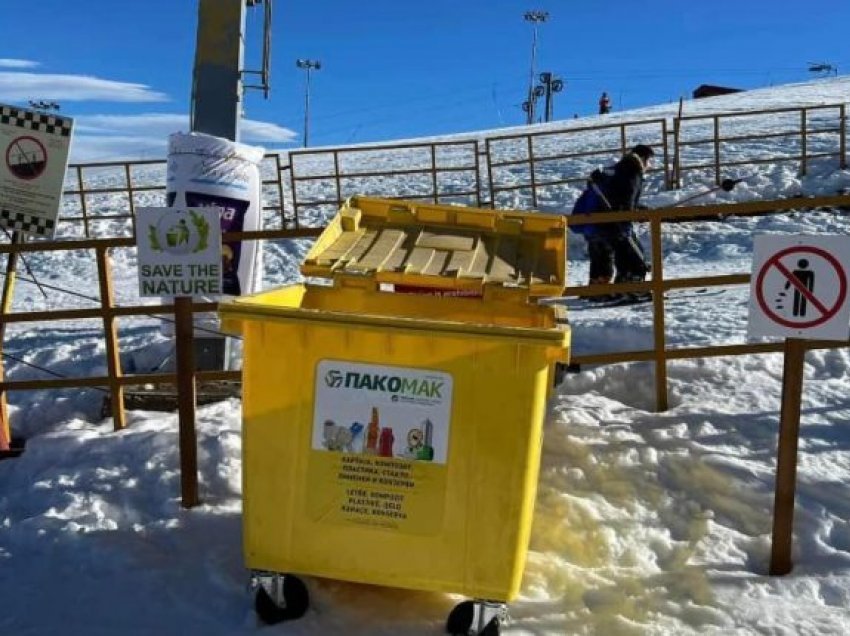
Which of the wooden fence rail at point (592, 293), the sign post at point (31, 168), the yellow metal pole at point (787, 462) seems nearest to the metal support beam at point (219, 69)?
the sign post at point (31, 168)

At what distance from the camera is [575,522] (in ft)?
13.4

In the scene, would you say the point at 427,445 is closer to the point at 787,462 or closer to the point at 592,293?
the point at 787,462

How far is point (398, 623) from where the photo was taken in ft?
10.9

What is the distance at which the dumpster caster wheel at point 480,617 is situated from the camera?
321cm

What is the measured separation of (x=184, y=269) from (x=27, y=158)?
1.68 meters

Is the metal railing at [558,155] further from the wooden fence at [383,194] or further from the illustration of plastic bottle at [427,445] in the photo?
the illustration of plastic bottle at [427,445]

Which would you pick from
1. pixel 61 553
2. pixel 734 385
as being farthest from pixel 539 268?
pixel 61 553

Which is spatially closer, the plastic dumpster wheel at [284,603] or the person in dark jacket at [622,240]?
the plastic dumpster wheel at [284,603]

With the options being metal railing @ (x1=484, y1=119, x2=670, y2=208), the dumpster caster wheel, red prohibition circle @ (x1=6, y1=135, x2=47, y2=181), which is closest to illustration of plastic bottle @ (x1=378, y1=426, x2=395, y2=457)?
the dumpster caster wheel

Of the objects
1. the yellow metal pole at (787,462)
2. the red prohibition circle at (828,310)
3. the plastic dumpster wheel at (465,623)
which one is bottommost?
the plastic dumpster wheel at (465,623)

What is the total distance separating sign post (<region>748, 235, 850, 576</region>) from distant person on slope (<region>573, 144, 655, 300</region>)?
190 inches

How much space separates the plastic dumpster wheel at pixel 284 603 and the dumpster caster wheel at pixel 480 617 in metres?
0.61

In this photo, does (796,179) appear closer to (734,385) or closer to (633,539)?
(734,385)

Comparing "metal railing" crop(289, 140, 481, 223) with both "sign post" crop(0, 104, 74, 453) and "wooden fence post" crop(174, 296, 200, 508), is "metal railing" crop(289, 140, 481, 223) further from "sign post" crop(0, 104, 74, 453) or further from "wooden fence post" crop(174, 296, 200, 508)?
"wooden fence post" crop(174, 296, 200, 508)
